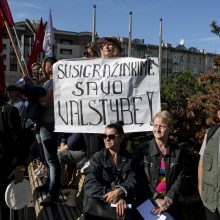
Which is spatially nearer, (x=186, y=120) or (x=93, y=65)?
(x=93, y=65)

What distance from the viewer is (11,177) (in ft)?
12.7

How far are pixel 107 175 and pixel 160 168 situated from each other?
50 cm

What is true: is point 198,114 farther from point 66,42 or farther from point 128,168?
point 66,42

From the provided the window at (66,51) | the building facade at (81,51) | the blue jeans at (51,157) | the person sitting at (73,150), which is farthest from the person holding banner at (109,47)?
the window at (66,51)

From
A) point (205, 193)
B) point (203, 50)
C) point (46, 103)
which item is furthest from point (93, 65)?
point (203, 50)

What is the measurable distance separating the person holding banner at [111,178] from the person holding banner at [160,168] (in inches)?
5.7

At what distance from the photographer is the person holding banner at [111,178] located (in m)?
3.71

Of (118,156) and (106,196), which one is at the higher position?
(118,156)

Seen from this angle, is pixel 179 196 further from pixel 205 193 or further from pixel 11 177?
pixel 11 177

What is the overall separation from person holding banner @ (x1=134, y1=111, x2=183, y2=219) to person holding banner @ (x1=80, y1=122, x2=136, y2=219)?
5.7 inches

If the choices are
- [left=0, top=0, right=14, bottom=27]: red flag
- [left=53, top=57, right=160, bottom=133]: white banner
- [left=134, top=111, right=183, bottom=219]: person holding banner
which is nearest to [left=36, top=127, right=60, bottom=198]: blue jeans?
[left=53, top=57, right=160, bottom=133]: white banner

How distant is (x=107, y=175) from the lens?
3.87m

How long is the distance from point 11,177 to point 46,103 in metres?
1.43

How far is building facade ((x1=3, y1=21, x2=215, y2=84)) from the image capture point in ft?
284
